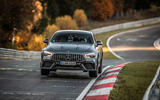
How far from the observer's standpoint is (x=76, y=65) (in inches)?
521

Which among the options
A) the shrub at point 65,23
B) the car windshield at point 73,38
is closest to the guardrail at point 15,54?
the car windshield at point 73,38

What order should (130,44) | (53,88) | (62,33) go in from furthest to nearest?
(130,44) → (62,33) → (53,88)

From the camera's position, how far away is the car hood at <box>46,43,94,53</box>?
13375 millimetres

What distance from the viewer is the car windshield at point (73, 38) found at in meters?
14.9

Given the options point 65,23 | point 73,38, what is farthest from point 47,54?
point 65,23

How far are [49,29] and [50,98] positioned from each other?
165 feet

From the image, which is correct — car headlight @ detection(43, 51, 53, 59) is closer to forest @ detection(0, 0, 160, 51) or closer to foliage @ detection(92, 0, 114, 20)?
forest @ detection(0, 0, 160, 51)

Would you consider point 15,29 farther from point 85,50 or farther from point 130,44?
point 85,50

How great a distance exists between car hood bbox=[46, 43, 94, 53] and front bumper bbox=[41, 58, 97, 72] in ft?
1.24

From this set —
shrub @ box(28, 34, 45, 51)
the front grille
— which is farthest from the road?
shrub @ box(28, 34, 45, 51)

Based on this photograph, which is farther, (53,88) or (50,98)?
(53,88)

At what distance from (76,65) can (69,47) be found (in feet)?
2.41

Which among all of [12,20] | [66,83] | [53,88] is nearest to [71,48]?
[66,83]

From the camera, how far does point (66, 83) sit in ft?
40.2
